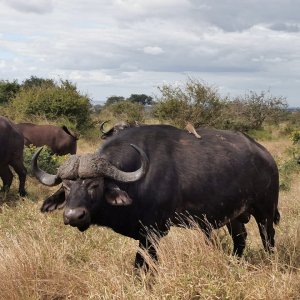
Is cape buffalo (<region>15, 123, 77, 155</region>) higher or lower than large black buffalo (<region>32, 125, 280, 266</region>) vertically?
lower

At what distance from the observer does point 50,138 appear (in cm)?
1433

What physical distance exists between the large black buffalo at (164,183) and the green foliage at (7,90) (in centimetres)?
2588

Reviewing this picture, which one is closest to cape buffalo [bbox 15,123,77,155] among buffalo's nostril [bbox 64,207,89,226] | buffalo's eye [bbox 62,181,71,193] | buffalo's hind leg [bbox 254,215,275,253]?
buffalo's hind leg [bbox 254,215,275,253]

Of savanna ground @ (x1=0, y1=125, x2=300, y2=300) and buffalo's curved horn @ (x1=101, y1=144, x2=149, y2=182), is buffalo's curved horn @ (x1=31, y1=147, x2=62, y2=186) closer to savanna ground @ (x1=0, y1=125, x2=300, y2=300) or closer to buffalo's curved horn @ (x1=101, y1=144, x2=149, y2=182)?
buffalo's curved horn @ (x1=101, y1=144, x2=149, y2=182)

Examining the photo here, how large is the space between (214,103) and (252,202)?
872 inches

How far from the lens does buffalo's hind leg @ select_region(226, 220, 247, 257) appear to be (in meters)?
5.67

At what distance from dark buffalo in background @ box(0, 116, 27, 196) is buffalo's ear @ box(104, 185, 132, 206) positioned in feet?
19.1

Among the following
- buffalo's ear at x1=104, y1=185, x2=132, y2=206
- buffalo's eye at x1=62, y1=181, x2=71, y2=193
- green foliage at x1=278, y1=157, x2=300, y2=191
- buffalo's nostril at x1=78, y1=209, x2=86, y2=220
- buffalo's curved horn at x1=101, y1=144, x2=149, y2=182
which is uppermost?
buffalo's curved horn at x1=101, y1=144, x2=149, y2=182

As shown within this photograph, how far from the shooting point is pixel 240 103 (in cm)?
3525

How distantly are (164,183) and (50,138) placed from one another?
10246mm

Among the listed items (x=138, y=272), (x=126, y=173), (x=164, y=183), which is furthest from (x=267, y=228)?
(x=126, y=173)

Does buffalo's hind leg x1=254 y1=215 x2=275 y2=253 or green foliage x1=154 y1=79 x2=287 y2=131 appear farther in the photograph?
green foliage x1=154 y1=79 x2=287 y2=131

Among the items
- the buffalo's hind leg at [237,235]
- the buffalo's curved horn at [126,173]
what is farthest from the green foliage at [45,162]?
the buffalo's curved horn at [126,173]

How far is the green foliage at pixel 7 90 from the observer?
30000mm
